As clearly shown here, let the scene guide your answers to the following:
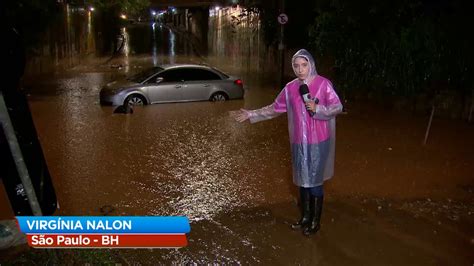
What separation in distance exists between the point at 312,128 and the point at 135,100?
32.3 ft

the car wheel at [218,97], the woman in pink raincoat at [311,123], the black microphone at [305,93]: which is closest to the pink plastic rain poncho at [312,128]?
the woman in pink raincoat at [311,123]

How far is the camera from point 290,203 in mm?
6406

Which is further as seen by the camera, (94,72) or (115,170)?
(94,72)

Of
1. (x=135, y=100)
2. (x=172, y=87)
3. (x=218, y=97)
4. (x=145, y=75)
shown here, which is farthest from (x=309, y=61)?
(x=218, y=97)

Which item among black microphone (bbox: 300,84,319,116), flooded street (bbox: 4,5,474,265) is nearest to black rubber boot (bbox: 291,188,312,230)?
flooded street (bbox: 4,5,474,265)

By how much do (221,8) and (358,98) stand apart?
2787 cm

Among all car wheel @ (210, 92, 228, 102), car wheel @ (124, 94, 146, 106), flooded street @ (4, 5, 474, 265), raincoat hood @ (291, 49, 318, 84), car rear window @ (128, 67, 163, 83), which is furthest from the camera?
car wheel @ (210, 92, 228, 102)

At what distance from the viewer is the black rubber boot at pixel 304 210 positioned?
5348 millimetres

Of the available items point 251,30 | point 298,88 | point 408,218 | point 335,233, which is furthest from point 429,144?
point 251,30

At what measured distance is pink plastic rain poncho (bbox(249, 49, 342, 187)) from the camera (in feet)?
15.7

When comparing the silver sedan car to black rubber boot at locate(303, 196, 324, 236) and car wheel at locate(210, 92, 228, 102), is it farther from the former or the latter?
black rubber boot at locate(303, 196, 324, 236)

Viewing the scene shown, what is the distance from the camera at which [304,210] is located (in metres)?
5.42

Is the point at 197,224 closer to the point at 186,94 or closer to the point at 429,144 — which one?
the point at 429,144

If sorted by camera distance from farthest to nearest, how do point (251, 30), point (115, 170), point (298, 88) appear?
point (251, 30) < point (115, 170) < point (298, 88)
